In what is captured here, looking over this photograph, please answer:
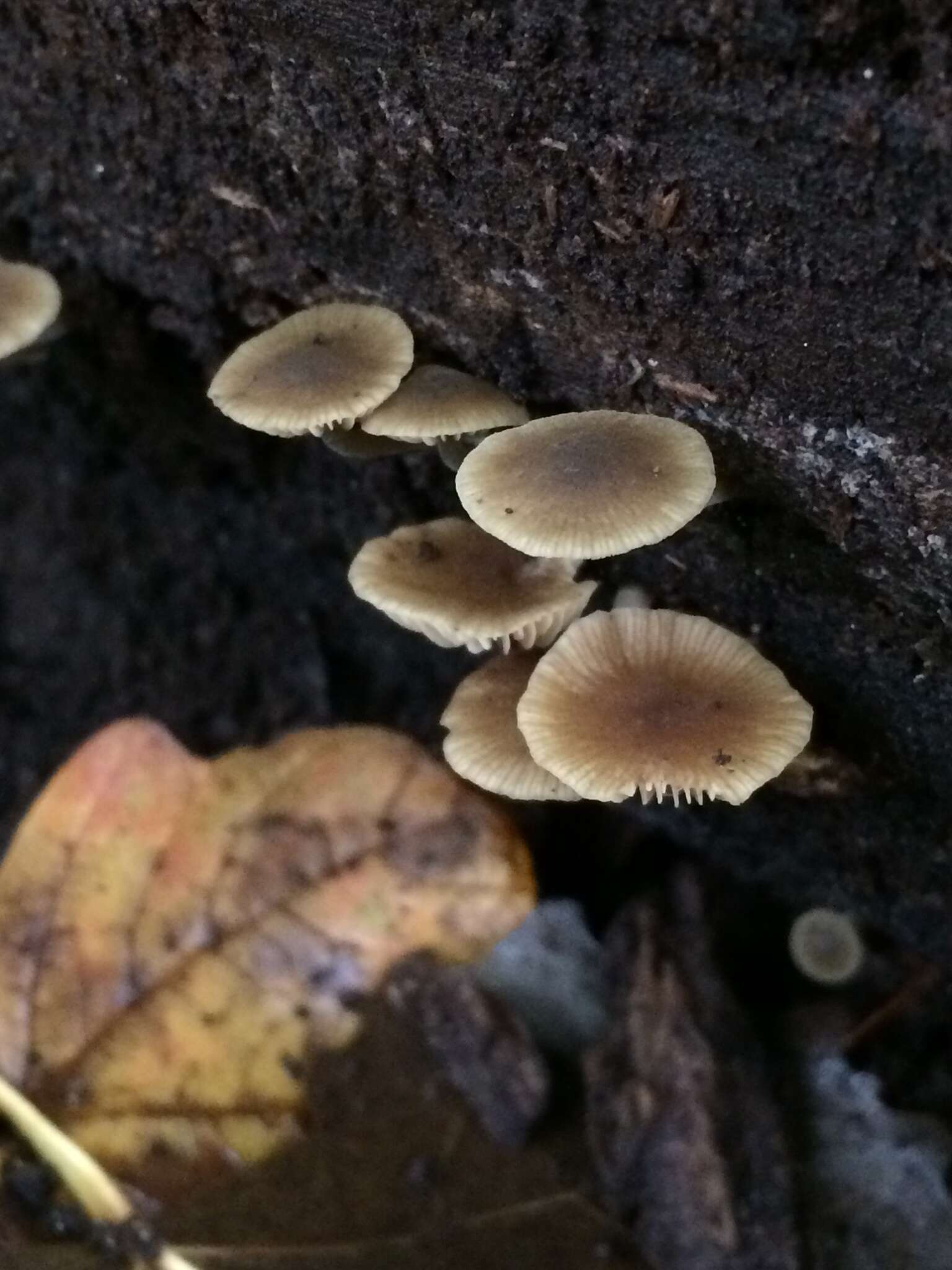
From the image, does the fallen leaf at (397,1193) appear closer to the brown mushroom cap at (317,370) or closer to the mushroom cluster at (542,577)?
the mushroom cluster at (542,577)

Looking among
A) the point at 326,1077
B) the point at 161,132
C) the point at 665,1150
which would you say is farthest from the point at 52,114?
the point at 665,1150

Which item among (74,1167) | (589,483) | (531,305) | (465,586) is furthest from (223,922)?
(531,305)

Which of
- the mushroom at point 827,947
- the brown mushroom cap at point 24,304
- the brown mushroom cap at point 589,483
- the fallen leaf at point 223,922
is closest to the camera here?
the brown mushroom cap at point 589,483

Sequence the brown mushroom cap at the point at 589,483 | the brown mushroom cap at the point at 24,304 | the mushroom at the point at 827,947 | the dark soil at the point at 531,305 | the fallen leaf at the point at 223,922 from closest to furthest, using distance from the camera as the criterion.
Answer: the dark soil at the point at 531,305, the brown mushroom cap at the point at 589,483, the fallen leaf at the point at 223,922, the brown mushroom cap at the point at 24,304, the mushroom at the point at 827,947

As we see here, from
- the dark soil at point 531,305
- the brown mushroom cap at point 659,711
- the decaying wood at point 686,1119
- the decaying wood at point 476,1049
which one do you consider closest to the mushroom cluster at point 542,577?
the brown mushroom cap at point 659,711

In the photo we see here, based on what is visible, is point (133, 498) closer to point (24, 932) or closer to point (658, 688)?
point (24, 932)

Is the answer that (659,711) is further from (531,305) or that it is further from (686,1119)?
(686,1119)
